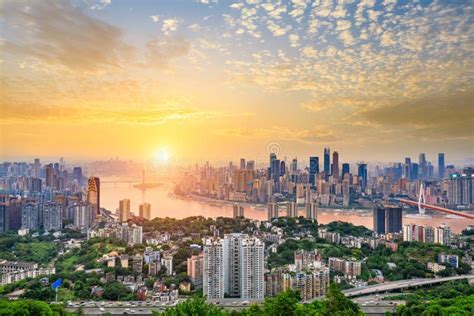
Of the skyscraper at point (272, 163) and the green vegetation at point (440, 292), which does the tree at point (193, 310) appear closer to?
the green vegetation at point (440, 292)

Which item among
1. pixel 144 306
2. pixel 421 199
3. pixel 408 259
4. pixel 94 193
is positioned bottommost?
pixel 144 306

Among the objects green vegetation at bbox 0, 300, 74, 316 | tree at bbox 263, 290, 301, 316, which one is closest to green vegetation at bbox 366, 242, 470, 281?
tree at bbox 263, 290, 301, 316

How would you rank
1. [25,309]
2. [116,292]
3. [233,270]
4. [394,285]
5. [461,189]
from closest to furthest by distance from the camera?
[25,309]
[116,292]
[233,270]
[394,285]
[461,189]

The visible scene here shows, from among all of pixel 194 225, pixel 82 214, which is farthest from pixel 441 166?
pixel 82 214

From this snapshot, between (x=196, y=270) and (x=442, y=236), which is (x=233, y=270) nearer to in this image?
(x=196, y=270)

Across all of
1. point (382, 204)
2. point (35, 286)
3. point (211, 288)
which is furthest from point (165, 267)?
point (382, 204)

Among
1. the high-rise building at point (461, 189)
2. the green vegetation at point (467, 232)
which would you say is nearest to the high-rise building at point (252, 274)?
the green vegetation at point (467, 232)
